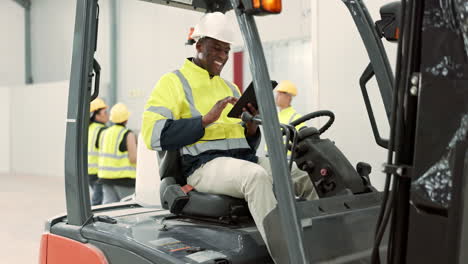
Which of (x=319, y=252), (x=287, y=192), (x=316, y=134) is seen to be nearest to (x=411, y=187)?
(x=287, y=192)

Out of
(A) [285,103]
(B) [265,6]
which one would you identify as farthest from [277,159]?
(A) [285,103]

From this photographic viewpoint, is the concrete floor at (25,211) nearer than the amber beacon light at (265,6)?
No

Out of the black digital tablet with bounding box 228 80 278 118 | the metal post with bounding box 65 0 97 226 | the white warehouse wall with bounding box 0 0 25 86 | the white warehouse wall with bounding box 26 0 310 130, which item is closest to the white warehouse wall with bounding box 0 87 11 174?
the white warehouse wall with bounding box 0 0 25 86

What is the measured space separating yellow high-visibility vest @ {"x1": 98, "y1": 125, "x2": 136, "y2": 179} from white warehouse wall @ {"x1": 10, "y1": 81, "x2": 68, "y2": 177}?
8.91 m

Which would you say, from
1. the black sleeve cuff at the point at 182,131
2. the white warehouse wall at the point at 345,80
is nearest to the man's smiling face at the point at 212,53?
the black sleeve cuff at the point at 182,131

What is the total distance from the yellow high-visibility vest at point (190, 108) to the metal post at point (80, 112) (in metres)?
0.35

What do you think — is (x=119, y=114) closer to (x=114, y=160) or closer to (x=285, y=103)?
(x=114, y=160)

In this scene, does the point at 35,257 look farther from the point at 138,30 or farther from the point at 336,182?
the point at 138,30

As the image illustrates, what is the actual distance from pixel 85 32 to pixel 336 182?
160 cm

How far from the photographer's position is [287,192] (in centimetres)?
196

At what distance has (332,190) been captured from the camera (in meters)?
2.82

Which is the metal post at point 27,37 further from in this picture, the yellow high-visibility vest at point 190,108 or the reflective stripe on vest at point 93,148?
the yellow high-visibility vest at point 190,108

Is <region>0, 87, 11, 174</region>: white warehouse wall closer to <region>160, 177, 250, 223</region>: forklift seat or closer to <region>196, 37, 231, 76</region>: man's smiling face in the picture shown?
<region>196, 37, 231, 76</region>: man's smiling face

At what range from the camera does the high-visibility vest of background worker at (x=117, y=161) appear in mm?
6613
